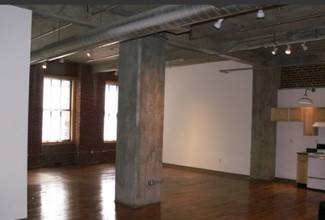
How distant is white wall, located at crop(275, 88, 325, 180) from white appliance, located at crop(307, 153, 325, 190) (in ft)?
2.07

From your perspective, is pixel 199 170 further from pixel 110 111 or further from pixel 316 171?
pixel 110 111

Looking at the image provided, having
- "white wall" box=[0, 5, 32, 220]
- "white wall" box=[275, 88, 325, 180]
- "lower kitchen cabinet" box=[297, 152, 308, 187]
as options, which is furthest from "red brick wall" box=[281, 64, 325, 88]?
"white wall" box=[0, 5, 32, 220]

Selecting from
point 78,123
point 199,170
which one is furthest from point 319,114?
point 78,123

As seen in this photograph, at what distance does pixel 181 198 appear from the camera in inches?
292

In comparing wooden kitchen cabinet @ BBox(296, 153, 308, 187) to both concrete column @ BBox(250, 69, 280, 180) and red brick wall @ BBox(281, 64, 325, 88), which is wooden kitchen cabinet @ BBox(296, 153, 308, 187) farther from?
red brick wall @ BBox(281, 64, 325, 88)

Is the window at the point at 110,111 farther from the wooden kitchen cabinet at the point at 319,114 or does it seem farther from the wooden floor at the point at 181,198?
the wooden kitchen cabinet at the point at 319,114

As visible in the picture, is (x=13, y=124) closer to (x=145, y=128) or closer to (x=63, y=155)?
(x=145, y=128)

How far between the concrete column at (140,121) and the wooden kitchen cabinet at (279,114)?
4.14 m

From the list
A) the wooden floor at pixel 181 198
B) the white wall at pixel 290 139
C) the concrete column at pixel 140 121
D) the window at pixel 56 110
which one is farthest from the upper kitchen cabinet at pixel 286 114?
the window at pixel 56 110

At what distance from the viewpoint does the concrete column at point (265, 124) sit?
32.4 feet

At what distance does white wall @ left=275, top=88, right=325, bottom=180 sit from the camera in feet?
30.6

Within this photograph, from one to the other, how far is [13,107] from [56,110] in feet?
22.7

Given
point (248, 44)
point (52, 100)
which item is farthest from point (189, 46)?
point (52, 100)

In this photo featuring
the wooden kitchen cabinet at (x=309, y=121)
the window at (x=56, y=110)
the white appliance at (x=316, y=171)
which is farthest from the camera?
the window at (x=56, y=110)
